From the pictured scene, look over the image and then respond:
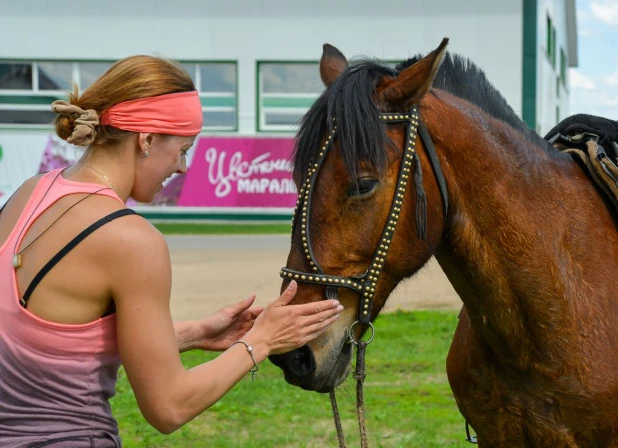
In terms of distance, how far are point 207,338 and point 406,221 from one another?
0.84m

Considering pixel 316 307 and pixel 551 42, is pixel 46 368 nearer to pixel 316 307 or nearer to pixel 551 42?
pixel 316 307

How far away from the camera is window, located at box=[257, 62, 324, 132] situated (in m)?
20.0

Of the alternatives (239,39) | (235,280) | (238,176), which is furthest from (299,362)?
(239,39)

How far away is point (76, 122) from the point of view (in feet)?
7.52

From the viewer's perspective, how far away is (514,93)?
19.9 metres

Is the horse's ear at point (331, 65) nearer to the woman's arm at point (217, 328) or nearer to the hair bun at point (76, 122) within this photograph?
the woman's arm at point (217, 328)

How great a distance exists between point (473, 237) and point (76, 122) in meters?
1.37

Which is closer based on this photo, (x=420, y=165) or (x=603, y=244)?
(x=420, y=165)

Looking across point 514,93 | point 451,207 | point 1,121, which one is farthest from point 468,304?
point 1,121

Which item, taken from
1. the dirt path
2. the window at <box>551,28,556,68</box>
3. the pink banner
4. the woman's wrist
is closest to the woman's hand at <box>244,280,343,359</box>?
the woman's wrist

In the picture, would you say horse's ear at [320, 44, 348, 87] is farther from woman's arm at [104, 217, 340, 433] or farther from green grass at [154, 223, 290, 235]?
green grass at [154, 223, 290, 235]

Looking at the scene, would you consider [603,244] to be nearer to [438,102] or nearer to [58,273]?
[438,102]

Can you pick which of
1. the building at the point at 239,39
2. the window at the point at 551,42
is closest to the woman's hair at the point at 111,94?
the building at the point at 239,39

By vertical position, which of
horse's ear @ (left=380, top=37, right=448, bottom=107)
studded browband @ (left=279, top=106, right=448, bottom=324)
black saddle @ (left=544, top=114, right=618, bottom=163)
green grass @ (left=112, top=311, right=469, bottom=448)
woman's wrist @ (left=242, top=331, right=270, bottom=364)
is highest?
horse's ear @ (left=380, top=37, right=448, bottom=107)
